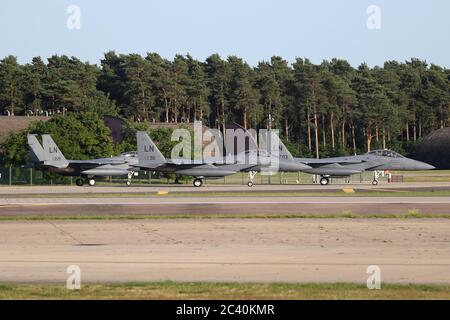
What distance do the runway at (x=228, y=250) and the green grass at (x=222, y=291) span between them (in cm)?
89

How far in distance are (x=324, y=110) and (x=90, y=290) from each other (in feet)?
341

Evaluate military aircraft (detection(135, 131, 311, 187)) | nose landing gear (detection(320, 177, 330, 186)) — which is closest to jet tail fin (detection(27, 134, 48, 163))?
military aircraft (detection(135, 131, 311, 187))

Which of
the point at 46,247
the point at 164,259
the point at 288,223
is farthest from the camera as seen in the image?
the point at 288,223

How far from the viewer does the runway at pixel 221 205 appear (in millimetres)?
35719

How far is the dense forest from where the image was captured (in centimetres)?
11888

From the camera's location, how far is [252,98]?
4840 inches

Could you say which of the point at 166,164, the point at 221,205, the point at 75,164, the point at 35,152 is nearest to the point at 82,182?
the point at 75,164

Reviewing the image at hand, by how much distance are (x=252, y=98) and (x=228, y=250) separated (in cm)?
10208

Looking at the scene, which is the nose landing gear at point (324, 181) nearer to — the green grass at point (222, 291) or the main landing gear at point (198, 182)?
the main landing gear at point (198, 182)

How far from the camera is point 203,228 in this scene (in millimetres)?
28281

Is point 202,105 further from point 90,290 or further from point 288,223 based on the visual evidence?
point 90,290

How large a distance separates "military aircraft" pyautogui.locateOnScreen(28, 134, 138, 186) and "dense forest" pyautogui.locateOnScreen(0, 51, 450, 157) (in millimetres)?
42020

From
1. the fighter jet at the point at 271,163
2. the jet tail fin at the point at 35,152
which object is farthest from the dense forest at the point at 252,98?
the fighter jet at the point at 271,163
